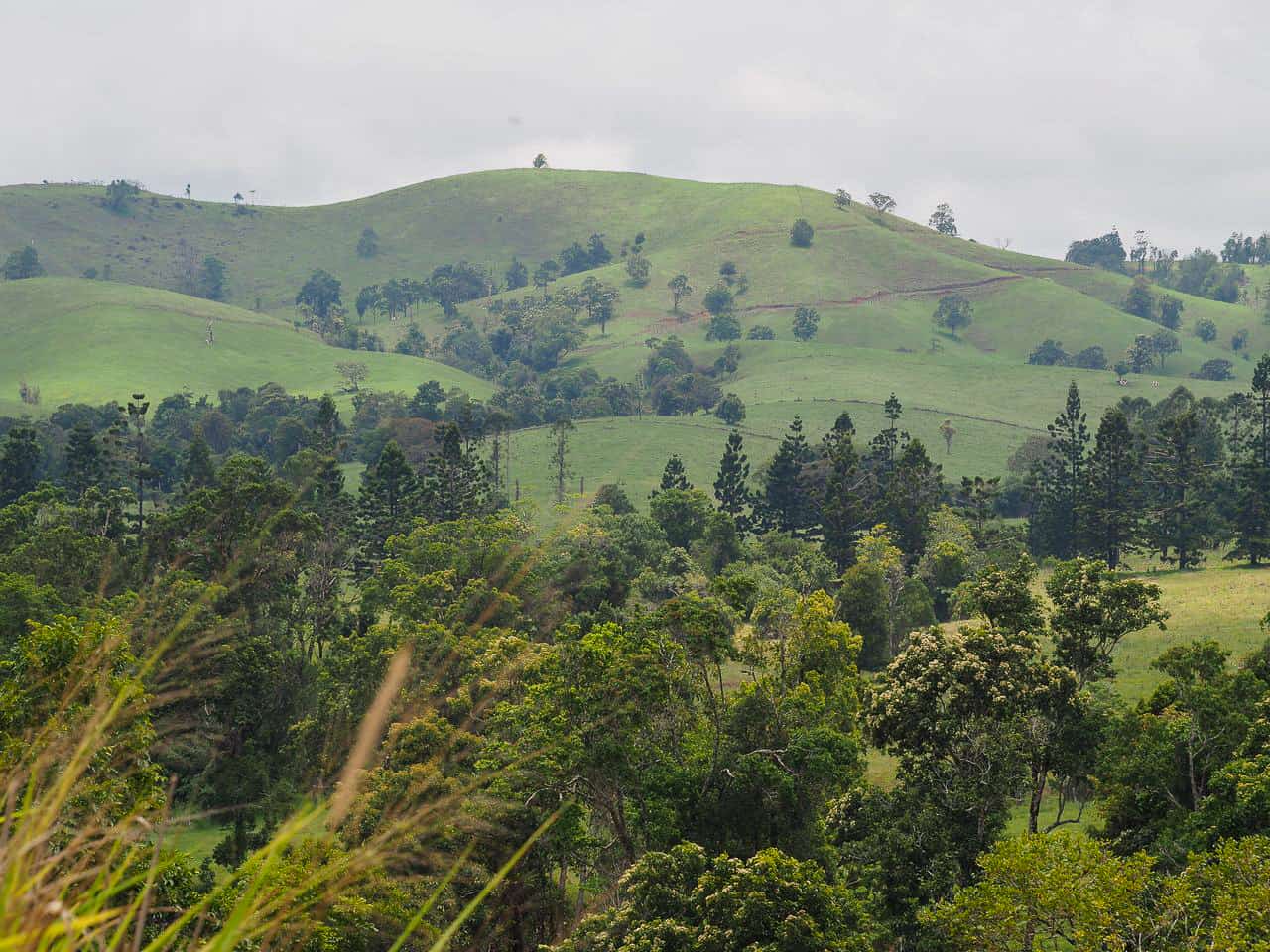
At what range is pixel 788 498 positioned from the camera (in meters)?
127

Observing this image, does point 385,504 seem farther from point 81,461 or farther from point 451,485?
point 81,461

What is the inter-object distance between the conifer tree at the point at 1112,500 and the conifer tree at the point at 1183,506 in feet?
7.48

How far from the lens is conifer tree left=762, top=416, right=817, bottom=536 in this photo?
4963 inches

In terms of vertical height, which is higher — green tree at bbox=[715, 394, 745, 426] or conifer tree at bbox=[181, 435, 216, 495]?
green tree at bbox=[715, 394, 745, 426]

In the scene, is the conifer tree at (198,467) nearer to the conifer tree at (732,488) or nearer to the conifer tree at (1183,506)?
the conifer tree at (732,488)

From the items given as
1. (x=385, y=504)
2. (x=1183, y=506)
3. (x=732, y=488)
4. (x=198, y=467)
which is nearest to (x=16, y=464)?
(x=198, y=467)

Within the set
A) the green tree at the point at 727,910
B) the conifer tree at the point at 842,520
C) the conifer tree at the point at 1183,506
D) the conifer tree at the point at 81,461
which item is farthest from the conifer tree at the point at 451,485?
the green tree at the point at 727,910

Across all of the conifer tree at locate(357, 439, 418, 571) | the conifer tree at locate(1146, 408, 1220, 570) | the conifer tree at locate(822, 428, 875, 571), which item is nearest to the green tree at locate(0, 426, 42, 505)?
the conifer tree at locate(357, 439, 418, 571)

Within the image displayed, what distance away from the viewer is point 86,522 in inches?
3383

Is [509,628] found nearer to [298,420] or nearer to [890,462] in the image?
[890,462]

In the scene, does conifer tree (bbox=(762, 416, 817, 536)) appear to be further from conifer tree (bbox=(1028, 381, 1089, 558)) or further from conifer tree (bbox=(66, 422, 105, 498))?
conifer tree (bbox=(66, 422, 105, 498))

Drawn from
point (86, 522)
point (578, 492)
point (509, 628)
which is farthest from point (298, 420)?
point (509, 628)

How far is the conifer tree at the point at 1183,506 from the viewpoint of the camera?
107m

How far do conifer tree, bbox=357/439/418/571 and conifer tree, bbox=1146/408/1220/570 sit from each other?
66059 mm
